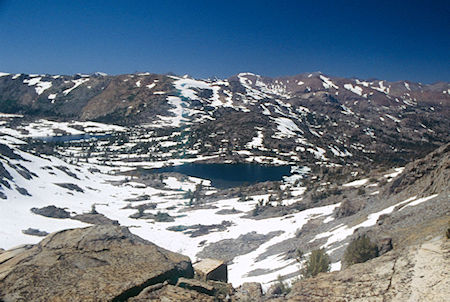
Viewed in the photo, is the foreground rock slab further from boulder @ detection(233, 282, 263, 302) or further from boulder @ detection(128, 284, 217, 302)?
boulder @ detection(128, 284, 217, 302)

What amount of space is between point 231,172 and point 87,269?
11609 centimetres

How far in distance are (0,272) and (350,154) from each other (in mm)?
181686

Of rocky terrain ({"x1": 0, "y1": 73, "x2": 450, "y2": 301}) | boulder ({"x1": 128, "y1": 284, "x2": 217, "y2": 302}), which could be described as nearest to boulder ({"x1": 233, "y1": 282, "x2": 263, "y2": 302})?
rocky terrain ({"x1": 0, "y1": 73, "x2": 450, "y2": 301})

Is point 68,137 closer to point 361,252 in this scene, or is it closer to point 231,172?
point 231,172

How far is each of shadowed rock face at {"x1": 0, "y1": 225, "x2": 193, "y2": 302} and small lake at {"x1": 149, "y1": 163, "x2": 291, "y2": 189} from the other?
90.3 metres

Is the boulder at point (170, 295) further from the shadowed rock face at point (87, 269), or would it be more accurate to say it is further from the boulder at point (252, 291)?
the boulder at point (252, 291)

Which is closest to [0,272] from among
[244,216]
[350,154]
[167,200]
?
[244,216]

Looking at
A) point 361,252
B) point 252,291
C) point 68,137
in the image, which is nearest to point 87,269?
point 252,291

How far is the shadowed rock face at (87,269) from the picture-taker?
7.33 meters

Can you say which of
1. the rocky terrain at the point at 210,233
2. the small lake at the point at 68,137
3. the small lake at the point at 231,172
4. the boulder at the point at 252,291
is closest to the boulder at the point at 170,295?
the rocky terrain at the point at 210,233

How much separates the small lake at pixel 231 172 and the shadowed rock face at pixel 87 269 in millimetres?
90285

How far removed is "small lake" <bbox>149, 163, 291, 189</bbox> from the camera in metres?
110

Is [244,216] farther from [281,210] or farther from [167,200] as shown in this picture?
[167,200]

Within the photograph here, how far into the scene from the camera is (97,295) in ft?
23.6
